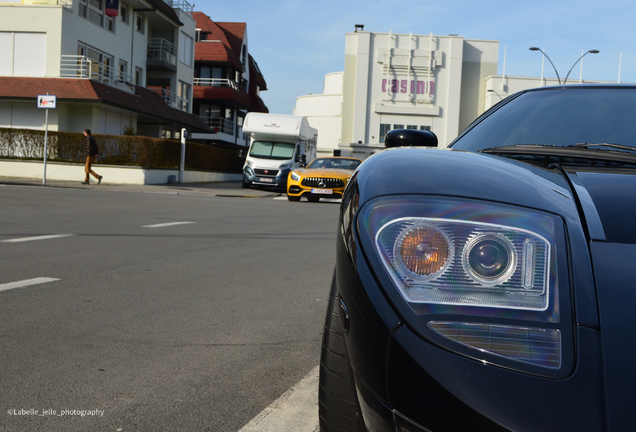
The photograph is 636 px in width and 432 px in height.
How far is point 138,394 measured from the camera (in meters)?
2.60

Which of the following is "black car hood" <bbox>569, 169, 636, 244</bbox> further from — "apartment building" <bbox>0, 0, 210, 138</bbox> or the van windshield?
"apartment building" <bbox>0, 0, 210, 138</bbox>

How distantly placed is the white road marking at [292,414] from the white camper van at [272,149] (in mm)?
22502

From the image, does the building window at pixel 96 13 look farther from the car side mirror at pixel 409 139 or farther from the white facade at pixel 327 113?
the white facade at pixel 327 113

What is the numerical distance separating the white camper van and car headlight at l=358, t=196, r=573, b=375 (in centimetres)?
2379

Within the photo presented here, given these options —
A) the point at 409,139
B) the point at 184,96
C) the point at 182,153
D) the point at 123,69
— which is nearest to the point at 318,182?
the point at 182,153

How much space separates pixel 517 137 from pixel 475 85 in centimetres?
6289

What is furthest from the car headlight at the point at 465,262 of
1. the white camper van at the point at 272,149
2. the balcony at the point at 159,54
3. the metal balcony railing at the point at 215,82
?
the metal balcony railing at the point at 215,82

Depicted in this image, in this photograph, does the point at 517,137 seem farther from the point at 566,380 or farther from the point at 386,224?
the point at 566,380

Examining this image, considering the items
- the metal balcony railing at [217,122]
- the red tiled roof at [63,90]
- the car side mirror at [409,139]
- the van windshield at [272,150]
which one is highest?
the metal balcony railing at [217,122]

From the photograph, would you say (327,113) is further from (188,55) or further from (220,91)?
(188,55)

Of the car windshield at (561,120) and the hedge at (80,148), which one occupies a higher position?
the hedge at (80,148)

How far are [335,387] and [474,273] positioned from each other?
64 cm

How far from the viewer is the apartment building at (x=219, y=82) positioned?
4947 cm

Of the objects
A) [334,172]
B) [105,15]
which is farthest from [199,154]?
[334,172]
